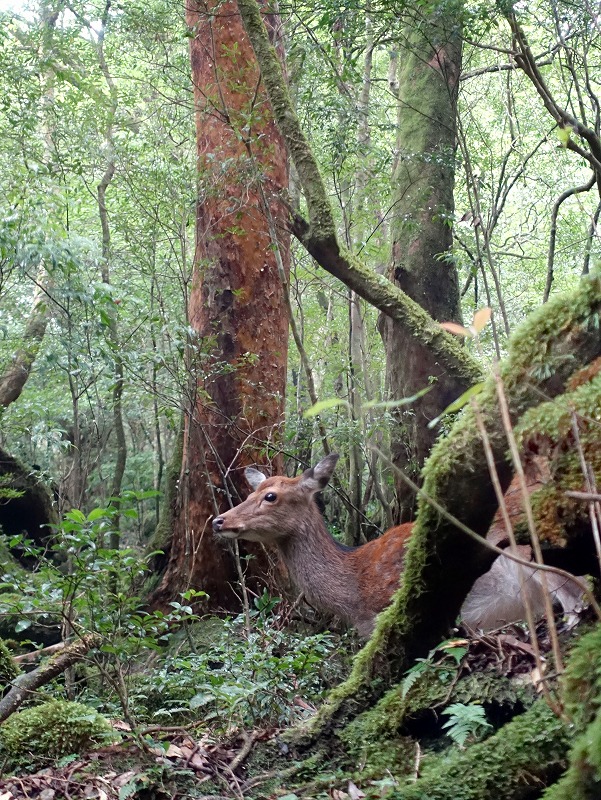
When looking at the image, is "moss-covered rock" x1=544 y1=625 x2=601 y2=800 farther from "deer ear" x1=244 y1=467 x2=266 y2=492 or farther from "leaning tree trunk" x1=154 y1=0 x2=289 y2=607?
"leaning tree trunk" x1=154 y1=0 x2=289 y2=607

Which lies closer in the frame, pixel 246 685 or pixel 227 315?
pixel 246 685

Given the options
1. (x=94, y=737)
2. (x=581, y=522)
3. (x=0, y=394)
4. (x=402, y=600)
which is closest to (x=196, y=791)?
(x=94, y=737)

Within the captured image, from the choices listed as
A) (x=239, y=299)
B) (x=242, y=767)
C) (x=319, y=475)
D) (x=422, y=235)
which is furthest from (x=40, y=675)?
(x=422, y=235)

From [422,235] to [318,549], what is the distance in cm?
458

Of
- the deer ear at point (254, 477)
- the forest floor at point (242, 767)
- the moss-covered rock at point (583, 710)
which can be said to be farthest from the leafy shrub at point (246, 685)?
the moss-covered rock at point (583, 710)

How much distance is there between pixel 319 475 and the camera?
258 inches

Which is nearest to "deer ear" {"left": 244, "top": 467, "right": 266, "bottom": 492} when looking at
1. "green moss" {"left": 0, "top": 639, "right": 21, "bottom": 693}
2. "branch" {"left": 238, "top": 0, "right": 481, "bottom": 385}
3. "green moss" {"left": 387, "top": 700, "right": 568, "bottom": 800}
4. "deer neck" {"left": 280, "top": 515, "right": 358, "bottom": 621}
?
"deer neck" {"left": 280, "top": 515, "right": 358, "bottom": 621}

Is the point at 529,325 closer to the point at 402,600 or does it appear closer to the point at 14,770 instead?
the point at 402,600

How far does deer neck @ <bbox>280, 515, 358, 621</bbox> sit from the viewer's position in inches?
246

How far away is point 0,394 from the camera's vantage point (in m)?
11.2

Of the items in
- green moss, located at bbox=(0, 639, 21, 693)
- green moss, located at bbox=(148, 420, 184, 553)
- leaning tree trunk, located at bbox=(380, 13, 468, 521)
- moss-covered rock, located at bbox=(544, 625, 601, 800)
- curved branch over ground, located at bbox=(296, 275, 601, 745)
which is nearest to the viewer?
moss-covered rock, located at bbox=(544, 625, 601, 800)

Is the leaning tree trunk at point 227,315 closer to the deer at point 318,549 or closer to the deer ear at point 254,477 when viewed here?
the deer ear at point 254,477

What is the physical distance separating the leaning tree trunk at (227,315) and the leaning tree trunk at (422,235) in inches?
60.9

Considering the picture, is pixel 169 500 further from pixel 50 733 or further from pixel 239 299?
pixel 50 733
